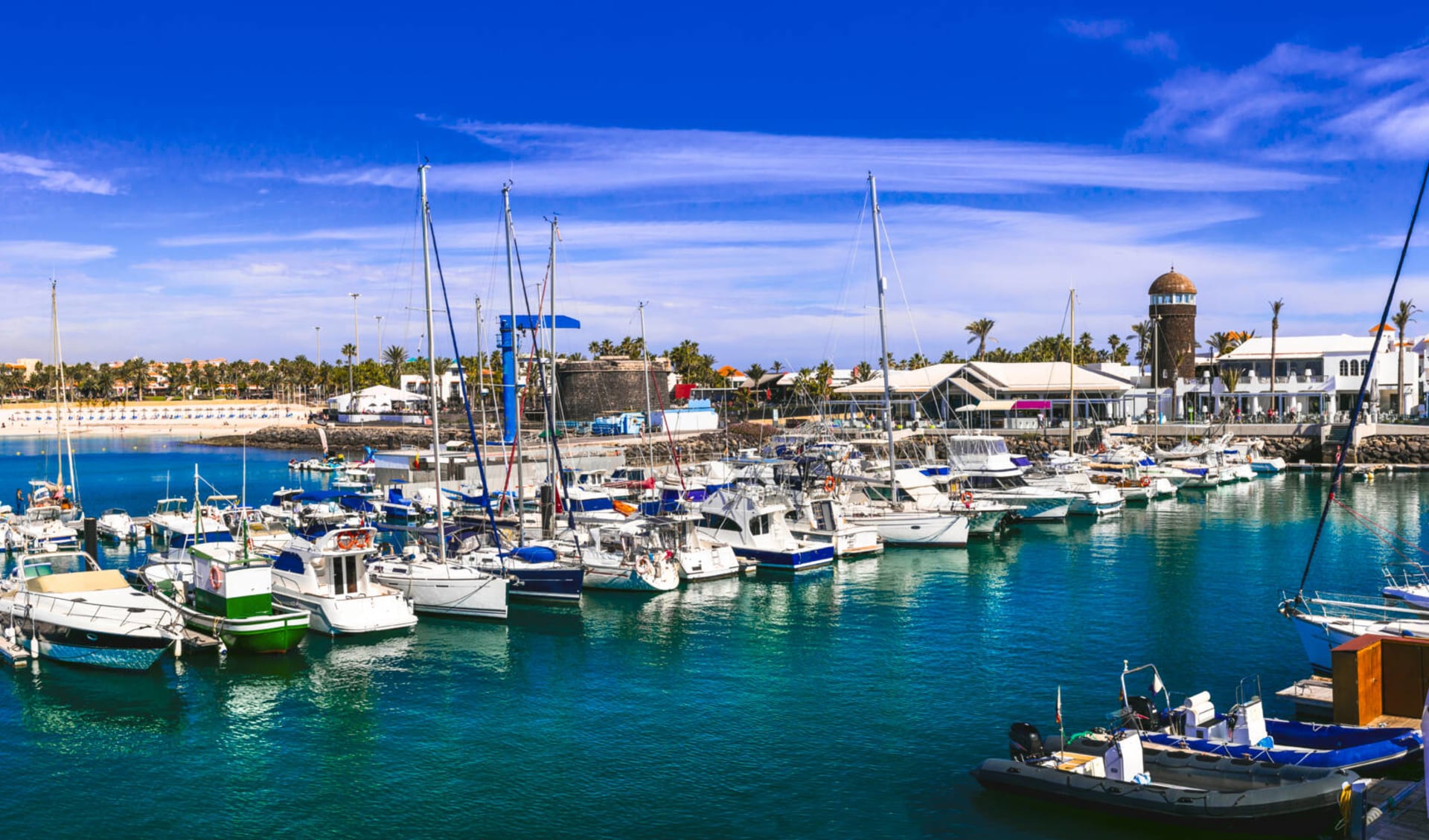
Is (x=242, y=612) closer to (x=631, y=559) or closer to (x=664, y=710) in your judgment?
(x=664, y=710)

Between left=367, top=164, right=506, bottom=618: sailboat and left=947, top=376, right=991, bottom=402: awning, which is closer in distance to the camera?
left=367, top=164, right=506, bottom=618: sailboat

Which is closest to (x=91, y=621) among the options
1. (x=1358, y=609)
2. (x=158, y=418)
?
(x=1358, y=609)

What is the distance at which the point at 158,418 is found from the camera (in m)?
185

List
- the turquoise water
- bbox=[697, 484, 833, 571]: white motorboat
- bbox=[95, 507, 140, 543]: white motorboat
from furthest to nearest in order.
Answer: bbox=[95, 507, 140, 543]: white motorboat, bbox=[697, 484, 833, 571]: white motorboat, the turquoise water

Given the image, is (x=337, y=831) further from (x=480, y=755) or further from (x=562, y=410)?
(x=562, y=410)

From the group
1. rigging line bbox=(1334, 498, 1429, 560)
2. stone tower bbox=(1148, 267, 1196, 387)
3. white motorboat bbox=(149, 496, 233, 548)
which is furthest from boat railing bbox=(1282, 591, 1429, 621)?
stone tower bbox=(1148, 267, 1196, 387)

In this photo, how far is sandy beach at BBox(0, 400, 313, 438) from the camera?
171625 mm

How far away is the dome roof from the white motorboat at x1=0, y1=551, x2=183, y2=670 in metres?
103

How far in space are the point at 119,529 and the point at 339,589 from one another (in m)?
25.9

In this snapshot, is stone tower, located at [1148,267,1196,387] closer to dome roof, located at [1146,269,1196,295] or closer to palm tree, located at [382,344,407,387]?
dome roof, located at [1146,269,1196,295]

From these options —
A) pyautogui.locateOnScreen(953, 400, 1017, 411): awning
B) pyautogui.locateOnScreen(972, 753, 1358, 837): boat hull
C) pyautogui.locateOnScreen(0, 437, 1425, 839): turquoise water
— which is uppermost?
pyautogui.locateOnScreen(953, 400, 1017, 411): awning

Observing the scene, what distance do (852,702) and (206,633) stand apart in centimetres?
1887

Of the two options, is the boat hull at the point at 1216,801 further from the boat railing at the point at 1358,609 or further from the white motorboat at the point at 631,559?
the white motorboat at the point at 631,559

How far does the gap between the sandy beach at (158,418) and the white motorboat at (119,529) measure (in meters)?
116
